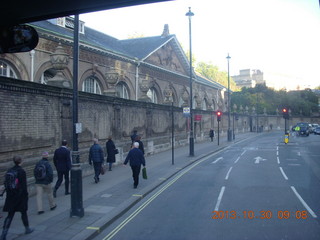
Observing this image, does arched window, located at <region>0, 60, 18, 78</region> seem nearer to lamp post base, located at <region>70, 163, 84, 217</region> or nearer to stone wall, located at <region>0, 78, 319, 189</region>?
stone wall, located at <region>0, 78, 319, 189</region>

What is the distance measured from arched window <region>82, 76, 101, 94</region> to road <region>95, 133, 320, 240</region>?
1149 cm

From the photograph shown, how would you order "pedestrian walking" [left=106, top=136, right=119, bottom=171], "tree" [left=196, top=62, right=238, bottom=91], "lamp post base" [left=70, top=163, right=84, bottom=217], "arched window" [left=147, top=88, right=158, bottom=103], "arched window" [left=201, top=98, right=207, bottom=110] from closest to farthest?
1. "lamp post base" [left=70, top=163, right=84, bottom=217]
2. "pedestrian walking" [left=106, top=136, right=119, bottom=171]
3. "arched window" [left=147, top=88, right=158, bottom=103]
4. "arched window" [left=201, top=98, right=207, bottom=110]
5. "tree" [left=196, top=62, right=238, bottom=91]

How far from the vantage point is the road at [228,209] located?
6.77 metres

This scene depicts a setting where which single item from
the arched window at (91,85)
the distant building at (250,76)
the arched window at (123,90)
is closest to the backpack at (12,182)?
the arched window at (91,85)

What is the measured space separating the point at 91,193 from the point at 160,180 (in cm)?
327

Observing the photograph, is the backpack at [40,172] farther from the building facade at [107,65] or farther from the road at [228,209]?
the building facade at [107,65]

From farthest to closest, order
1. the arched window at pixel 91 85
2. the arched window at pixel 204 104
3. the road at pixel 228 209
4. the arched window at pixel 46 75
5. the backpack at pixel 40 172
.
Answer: the arched window at pixel 204 104 → the arched window at pixel 91 85 → the arched window at pixel 46 75 → the backpack at pixel 40 172 → the road at pixel 228 209

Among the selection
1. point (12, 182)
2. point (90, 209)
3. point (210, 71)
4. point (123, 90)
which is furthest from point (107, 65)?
point (210, 71)

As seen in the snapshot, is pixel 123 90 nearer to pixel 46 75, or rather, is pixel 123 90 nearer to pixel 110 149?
pixel 46 75

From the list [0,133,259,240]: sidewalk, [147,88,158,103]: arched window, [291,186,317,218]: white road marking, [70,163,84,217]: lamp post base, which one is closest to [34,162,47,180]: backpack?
[70,163,84,217]: lamp post base

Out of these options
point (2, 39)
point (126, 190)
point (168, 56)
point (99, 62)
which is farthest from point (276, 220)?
point (168, 56)

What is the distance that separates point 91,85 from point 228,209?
54.4 feet

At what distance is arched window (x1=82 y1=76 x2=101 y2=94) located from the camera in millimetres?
21950

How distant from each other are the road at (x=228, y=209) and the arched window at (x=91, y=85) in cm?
1149
